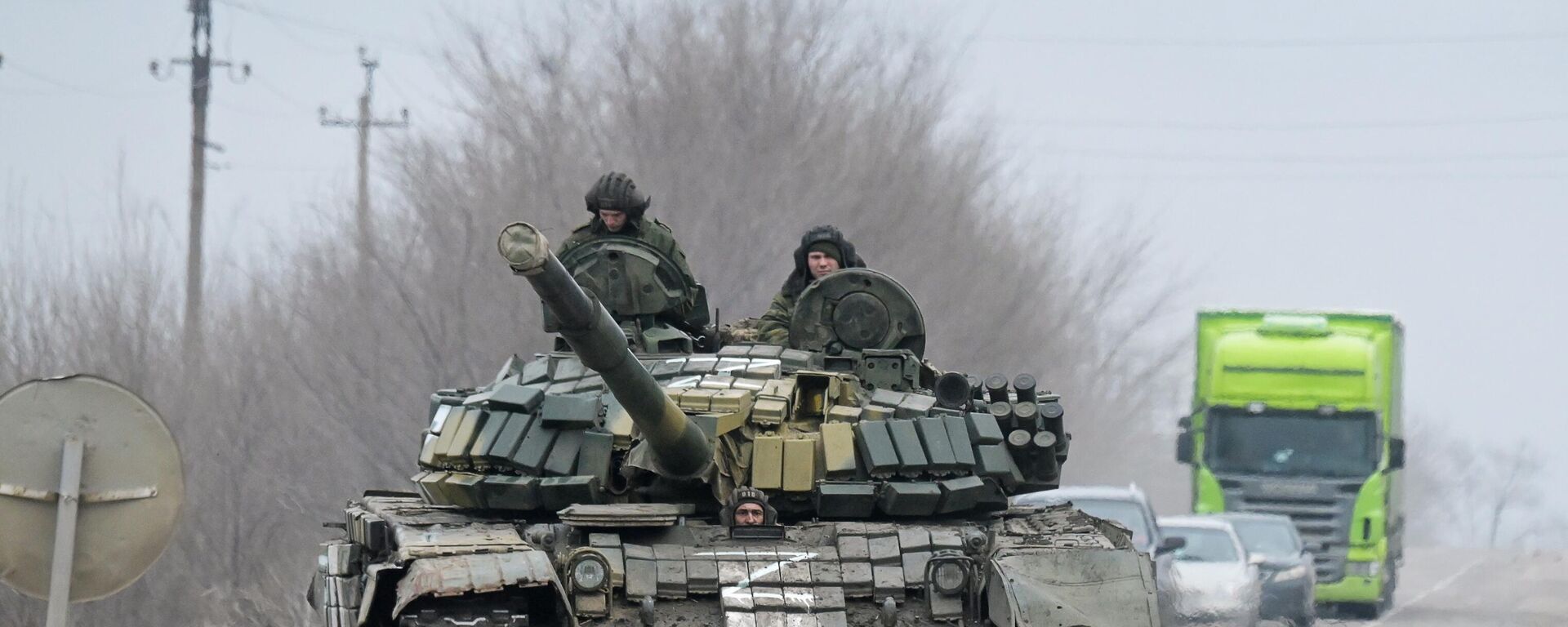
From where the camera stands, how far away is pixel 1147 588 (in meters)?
9.57

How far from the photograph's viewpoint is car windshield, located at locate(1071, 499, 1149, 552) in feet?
68.5

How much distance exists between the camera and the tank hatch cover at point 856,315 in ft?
39.7

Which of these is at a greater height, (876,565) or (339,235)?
(339,235)

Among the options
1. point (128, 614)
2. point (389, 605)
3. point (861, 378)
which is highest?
point (861, 378)

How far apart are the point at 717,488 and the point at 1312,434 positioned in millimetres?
17468

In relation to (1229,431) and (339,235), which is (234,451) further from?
(1229,431)

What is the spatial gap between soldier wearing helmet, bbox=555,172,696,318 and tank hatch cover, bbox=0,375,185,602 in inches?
173

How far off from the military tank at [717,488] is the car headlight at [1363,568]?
1525 cm

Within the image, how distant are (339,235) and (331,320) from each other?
3.87 feet

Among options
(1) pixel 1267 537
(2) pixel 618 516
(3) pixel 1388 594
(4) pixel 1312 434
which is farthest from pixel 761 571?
(3) pixel 1388 594

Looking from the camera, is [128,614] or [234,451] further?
[234,451]

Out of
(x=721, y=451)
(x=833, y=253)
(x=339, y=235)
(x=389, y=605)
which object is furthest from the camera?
(x=339, y=235)

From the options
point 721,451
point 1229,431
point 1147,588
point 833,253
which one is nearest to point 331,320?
point 1229,431

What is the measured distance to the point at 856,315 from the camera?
12.1 metres
